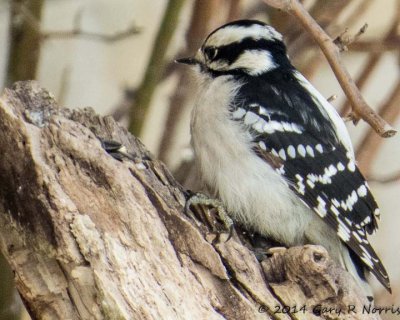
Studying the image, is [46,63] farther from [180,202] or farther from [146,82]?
[180,202]

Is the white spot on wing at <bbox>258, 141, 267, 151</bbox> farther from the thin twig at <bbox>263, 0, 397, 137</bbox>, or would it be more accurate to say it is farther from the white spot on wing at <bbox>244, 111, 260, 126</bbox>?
the thin twig at <bbox>263, 0, 397, 137</bbox>

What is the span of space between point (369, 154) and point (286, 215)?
1.05 meters

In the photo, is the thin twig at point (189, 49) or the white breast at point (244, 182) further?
the thin twig at point (189, 49)

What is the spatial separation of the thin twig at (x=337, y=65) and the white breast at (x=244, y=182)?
0.34 m

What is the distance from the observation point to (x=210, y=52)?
8.41 ft

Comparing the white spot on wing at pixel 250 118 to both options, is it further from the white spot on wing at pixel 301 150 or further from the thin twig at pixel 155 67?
the thin twig at pixel 155 67

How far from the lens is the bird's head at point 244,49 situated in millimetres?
2525

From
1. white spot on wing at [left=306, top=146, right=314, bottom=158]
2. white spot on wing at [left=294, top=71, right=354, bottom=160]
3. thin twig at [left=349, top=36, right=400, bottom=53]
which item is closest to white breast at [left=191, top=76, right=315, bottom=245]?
white spot on wing at [left=306, top=146, right=314, bottom=158]

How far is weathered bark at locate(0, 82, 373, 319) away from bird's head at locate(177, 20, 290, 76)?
23.2 inches

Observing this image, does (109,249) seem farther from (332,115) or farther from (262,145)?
(332,115)

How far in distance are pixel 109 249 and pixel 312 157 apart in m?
0.73

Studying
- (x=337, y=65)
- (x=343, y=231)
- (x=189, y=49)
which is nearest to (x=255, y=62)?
(x=337, y=65)

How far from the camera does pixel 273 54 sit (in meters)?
2.56

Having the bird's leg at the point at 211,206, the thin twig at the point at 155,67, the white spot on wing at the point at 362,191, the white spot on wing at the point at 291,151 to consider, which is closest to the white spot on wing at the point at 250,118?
the white spot on wing at the point at 291,151
